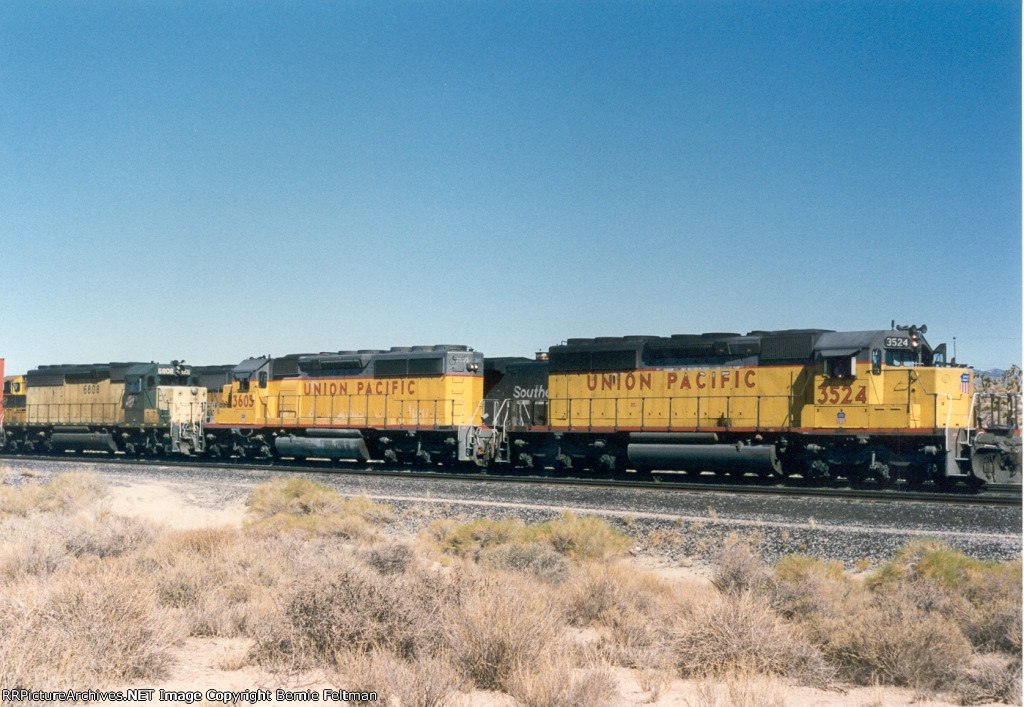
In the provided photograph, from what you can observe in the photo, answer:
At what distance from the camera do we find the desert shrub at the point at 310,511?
48.8 feet

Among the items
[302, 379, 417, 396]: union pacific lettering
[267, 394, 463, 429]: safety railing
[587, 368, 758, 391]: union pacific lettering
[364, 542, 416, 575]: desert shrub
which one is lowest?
[364, 542, 416, 575]: desert shrub

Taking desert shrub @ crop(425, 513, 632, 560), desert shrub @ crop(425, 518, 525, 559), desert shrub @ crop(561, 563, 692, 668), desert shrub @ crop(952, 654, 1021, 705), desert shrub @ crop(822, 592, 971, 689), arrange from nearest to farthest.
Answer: desert shrub @ crop(952, 654, 1021, 705) < desert shrub @ crop(822, 592, 971, 689) < desert shrub @ crop(561, 563, 692, 668) < desert shrub @ crop(425, 513, 632, 560) < desert shrub @ crop(425, 518, 525, 559)

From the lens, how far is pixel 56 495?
18766mm

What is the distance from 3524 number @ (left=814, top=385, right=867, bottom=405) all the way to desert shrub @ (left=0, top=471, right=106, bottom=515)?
15.3 metres

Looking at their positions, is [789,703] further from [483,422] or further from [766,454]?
[483,422]

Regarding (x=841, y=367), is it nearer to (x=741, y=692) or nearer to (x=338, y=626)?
(x=741, y=692)

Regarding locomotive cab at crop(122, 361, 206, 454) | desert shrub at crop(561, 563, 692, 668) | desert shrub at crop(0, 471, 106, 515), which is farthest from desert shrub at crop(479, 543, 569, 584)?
locomotive cab at crop(122, 361, 206, 454)

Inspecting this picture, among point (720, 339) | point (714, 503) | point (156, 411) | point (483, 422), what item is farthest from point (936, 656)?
point (156, 411)

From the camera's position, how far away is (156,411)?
1313 inches

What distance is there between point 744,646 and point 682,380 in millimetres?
15497

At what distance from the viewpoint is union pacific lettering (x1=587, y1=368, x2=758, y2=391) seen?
21.8 meters

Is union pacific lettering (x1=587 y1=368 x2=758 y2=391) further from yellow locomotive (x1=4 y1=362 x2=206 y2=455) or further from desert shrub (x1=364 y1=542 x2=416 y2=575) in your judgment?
→ yellow locomotive (x1=4 y1=362 x2=206 y2=455)

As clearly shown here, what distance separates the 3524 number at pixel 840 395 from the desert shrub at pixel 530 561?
10.3 meters

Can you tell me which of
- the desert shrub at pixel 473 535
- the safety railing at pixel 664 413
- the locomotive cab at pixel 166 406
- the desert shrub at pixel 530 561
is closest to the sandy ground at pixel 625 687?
the desert shrub at pixel 530 561
